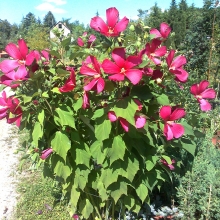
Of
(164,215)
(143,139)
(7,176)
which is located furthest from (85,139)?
(7,176)

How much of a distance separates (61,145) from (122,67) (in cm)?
69

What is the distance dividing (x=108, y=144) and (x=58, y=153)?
31 cm

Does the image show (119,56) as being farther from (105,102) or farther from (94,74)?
(105,102)

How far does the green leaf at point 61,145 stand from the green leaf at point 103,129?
9.4 inches

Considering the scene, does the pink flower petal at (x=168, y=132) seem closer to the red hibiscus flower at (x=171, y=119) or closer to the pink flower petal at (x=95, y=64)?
the red hibiscus flower at (x=171, y=119)

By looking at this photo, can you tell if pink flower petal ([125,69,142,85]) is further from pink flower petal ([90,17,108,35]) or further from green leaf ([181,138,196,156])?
green leaf ([181,138,196,156])

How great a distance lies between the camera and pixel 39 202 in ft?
10.5

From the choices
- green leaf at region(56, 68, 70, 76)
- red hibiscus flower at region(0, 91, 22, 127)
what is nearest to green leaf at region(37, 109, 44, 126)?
red hibiscus flower at region(0, 91, 22, 127)

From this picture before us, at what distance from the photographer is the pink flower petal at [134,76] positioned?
138cm

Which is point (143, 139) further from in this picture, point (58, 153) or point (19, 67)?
point (19, 67)

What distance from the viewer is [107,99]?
1870 mm

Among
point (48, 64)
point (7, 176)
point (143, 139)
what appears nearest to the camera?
point (48, 64)

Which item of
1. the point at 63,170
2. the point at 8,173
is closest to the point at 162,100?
the point at 63,170

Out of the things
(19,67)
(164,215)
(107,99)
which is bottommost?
(164,215)
